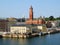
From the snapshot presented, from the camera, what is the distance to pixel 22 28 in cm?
1659

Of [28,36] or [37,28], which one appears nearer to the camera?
[28,36]

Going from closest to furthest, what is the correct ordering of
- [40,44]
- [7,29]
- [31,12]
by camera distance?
[40,44] < [7,29] < [31,12]

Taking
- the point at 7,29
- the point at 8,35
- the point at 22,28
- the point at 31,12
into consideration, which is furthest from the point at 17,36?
the point at 31,12

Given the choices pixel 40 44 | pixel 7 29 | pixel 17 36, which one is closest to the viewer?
pixel 40 44

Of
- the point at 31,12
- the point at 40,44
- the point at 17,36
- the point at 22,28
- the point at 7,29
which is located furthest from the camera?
the point at 31,12

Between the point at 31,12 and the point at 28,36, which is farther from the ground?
the point at 31,12

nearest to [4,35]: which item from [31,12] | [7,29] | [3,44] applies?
[7,29]

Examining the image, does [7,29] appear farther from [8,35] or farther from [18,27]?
[8,35]

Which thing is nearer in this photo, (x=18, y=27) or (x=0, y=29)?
(x=18, y=27)

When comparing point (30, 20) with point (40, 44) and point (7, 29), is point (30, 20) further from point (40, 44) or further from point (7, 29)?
point (40, 44)

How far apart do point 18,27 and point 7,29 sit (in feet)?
5.24

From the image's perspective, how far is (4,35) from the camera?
14977 millimetres

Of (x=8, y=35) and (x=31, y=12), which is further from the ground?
(x=31, y=12)

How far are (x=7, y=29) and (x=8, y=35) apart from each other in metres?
3.24
